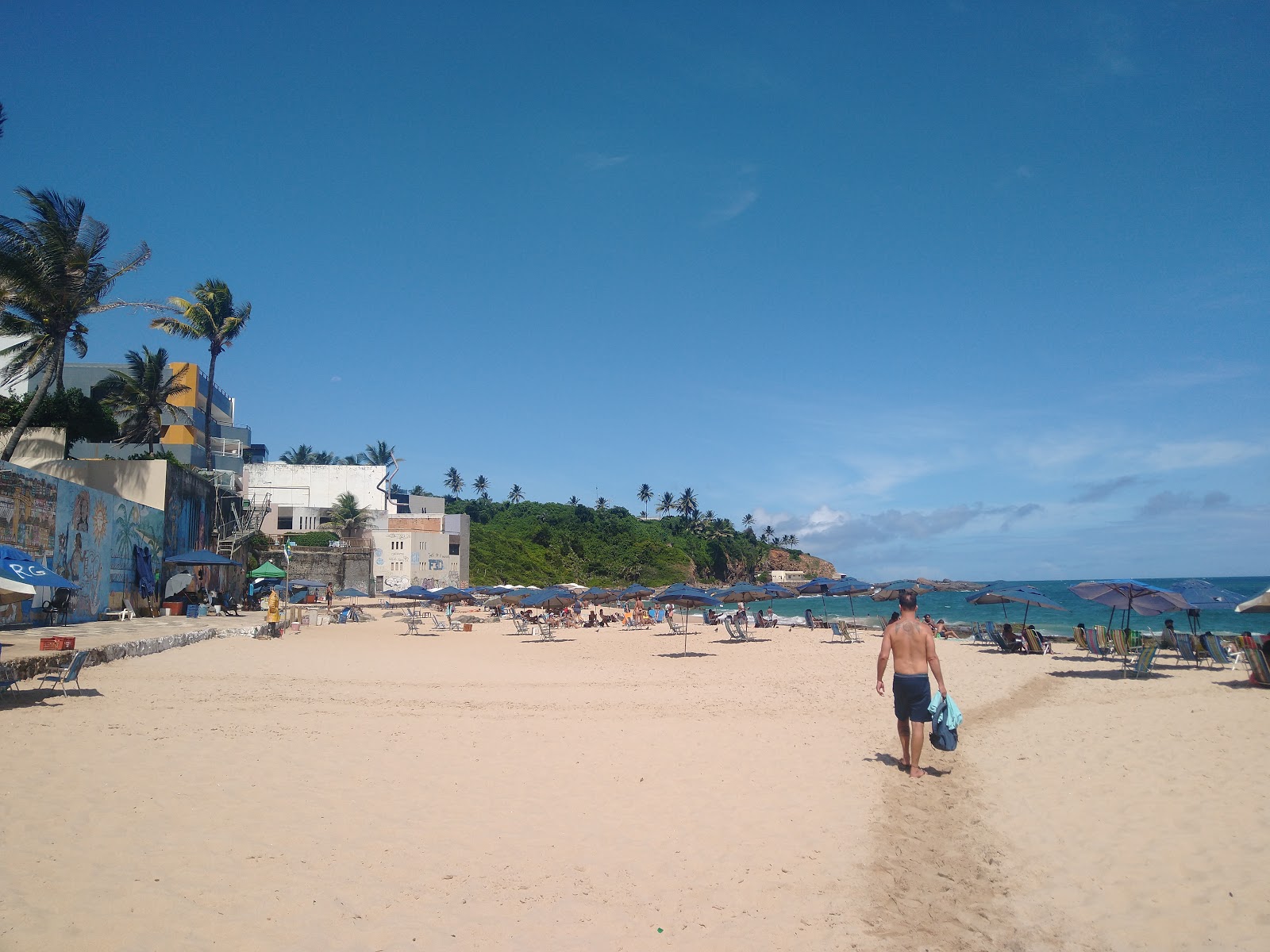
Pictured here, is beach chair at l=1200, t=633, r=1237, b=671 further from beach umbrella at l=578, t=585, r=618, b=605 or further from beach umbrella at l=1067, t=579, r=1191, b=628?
beach umbrella at l=578, t=585, r=618, b=605

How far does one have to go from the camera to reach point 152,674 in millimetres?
13320

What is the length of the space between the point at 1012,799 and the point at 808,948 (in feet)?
11.4

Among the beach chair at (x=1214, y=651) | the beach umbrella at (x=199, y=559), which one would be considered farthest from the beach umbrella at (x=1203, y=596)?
the beach umbrella at (x=199, y=559)

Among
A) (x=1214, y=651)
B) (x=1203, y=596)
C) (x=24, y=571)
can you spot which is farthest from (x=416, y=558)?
(x=1214, y=651)

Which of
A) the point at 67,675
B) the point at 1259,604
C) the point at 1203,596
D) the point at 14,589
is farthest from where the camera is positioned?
the point at 1203,596

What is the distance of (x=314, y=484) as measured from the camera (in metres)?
66.5

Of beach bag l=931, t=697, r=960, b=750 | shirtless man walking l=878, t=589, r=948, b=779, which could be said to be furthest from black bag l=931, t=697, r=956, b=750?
shirtless man walking l=878, t=589, r=948, b=779

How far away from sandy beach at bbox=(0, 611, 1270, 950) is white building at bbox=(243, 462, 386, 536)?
57079 millimetres

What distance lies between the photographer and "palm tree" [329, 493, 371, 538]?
2378 inches

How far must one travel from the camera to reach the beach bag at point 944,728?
761cm

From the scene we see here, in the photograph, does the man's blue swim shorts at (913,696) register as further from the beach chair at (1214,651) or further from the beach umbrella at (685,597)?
the beach umbrella at (685,597)

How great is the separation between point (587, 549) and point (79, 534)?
207ft

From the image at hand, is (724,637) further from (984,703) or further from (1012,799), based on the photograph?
(1012,799)

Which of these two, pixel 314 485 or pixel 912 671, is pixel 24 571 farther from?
pixel 314 485
